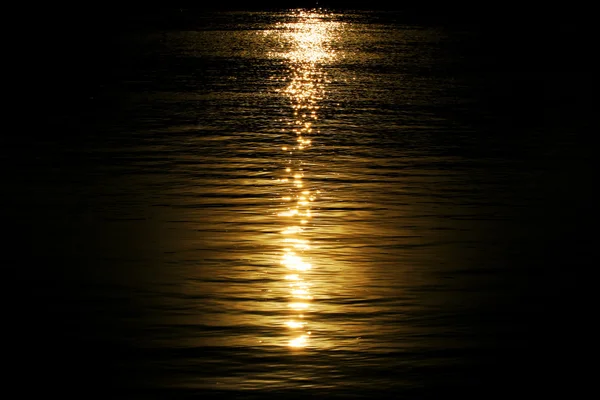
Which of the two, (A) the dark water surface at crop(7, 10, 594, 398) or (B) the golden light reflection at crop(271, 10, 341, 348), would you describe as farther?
(B) the golden light reflection at crop(271, 10, 341, 348)

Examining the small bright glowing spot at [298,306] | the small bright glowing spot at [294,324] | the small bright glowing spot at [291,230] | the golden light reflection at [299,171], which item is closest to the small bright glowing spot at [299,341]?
the golden light reflection at [299,171]

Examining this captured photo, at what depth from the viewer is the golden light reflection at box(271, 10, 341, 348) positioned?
9.06m

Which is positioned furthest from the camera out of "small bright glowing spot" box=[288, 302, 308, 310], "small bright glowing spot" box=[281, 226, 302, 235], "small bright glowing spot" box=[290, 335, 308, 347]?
"small bright glowing spot" box=[281, 226, 302, 235]

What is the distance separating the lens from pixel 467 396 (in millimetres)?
7281

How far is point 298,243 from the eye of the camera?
10797 mm

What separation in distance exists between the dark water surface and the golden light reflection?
0.12 ft

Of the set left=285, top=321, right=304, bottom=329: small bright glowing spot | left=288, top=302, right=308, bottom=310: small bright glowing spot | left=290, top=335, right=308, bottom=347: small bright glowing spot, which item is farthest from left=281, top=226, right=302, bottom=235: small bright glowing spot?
left=290, top=335, right=308, bottom=347: small bright glowing spot

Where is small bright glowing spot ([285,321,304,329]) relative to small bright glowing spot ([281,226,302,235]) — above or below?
below

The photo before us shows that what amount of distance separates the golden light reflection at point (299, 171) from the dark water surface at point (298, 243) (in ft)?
0.12

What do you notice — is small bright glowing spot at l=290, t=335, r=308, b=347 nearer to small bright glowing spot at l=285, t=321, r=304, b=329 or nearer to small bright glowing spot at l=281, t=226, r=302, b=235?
small bright glowing spot at l=285, t=321, r=304, b=329

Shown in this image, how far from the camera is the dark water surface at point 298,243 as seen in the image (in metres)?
7.76

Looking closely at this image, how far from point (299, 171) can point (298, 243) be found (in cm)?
384

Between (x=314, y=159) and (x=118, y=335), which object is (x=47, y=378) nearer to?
(x=118, y=335)

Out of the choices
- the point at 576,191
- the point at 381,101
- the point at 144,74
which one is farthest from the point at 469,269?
the point at 144,74
